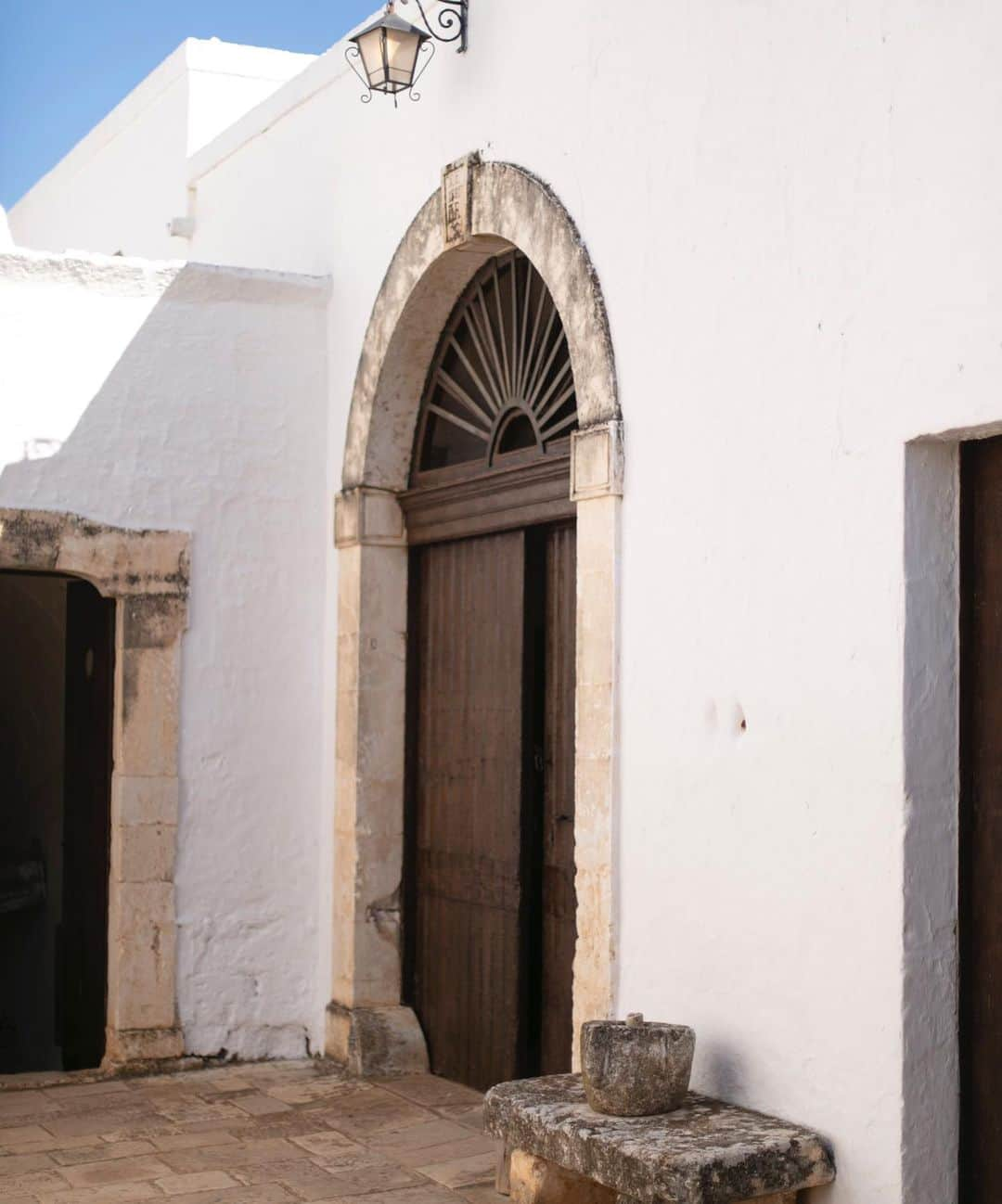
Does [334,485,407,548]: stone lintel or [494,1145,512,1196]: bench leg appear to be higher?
[334,485,407,548]: stone lintel

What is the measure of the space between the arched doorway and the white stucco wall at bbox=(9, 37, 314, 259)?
3.77 m

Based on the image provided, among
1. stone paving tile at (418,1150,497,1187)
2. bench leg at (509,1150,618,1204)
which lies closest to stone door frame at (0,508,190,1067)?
stone paving tile at (418,1150,497,1187)

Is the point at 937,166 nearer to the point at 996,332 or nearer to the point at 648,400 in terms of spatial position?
the point at 996,332

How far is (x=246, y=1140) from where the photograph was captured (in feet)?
18.1

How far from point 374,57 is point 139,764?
2850 mm

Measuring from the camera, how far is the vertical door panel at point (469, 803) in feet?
19.1

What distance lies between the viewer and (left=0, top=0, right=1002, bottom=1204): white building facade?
3.86m

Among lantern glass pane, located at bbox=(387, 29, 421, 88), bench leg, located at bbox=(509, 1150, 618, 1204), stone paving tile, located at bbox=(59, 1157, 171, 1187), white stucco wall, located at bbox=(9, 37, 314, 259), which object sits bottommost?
stone paving tile, located at bbox=(59, 1157, 171, 1187)

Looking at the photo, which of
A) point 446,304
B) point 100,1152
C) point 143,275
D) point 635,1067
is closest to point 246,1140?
point 100,1152

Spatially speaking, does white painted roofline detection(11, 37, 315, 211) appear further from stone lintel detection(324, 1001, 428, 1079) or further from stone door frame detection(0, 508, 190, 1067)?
stone lintel detection(324, 1001, 428, 1079)

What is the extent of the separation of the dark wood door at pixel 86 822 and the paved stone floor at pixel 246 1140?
83 centimetres

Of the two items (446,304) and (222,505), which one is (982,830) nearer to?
(446,304)

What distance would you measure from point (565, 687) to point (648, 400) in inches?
46.3

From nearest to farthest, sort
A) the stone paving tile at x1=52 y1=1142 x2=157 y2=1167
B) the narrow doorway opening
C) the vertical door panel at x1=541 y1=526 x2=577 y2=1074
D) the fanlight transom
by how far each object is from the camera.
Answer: the stone paving tile at x1=52 y1=1142 x2=157 y2=1167, the vertical door panel at x1=541 y1=526 x2=577 y2=1074, the fanlight transom, the narrow doorway opening
